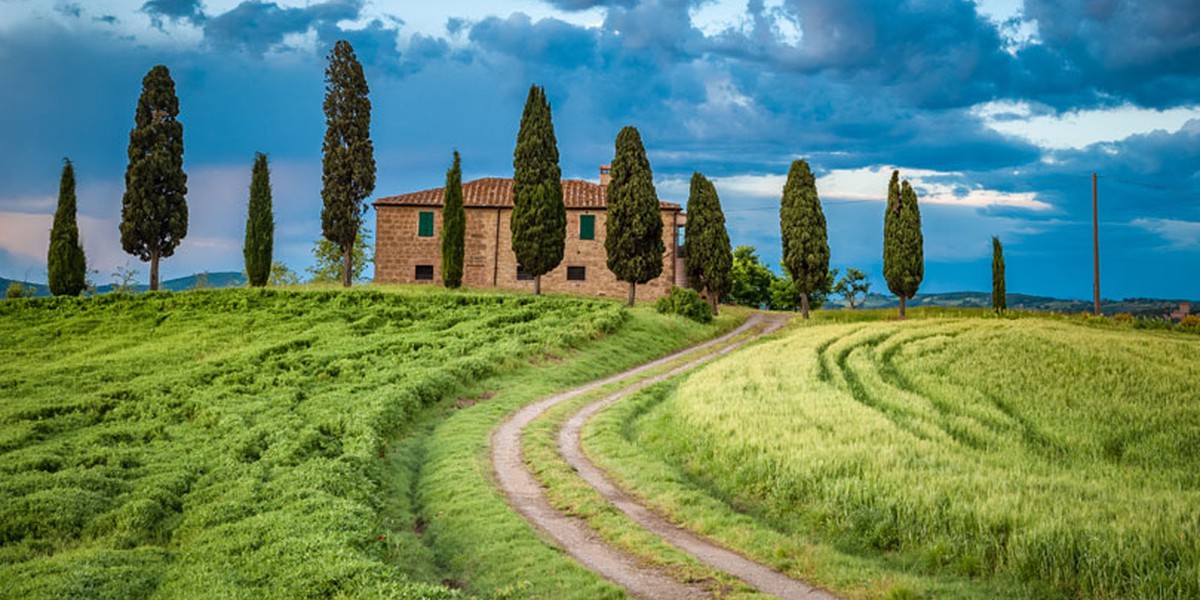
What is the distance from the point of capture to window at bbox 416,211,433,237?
59156 mm

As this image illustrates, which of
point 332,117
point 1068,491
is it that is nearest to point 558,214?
point 332,117

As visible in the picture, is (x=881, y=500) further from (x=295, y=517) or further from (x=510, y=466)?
(x=295, y=517)

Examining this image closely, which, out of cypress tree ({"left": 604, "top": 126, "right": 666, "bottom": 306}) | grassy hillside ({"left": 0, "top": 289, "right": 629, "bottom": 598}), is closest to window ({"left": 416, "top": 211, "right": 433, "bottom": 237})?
grassy hillside ({"left": 0, "top": 289, "right": 629, "bottom": 598})

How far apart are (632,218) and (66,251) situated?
114 ft

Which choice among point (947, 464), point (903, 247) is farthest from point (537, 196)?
point (947, 464)

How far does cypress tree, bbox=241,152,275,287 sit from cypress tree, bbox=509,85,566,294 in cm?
1513

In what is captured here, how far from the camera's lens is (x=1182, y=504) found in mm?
12633

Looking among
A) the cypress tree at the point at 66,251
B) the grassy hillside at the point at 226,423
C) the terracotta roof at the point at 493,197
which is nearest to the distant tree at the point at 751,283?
the terracotta roof at the point at 493,197

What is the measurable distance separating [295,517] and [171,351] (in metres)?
25.2

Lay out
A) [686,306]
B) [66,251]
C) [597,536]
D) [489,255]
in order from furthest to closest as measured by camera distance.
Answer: [489,255]
[66,251]
[686,306]
[597,536]

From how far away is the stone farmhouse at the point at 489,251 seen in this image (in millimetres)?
58969

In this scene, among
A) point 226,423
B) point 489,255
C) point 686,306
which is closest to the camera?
point 226,423

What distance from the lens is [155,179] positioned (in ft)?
Result: 168

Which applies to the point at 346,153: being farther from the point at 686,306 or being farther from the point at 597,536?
A: the point at 597,536
